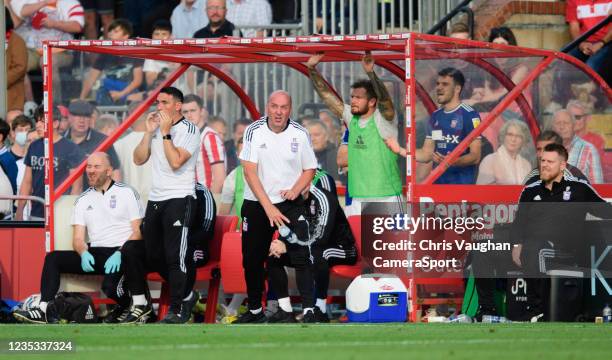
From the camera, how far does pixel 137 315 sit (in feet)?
46.4

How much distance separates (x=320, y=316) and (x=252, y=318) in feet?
1.98

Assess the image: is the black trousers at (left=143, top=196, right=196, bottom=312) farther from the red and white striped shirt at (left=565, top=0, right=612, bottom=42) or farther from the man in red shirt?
the red and white striped shirt at (left=565, top=0, right=612, bottom=42)

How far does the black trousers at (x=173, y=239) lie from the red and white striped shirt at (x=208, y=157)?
6.82ft

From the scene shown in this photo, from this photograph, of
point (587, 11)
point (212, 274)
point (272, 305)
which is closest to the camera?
point (272, 305)

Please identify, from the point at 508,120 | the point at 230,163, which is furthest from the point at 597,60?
the point at 230,163

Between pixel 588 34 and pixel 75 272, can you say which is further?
pixel 588 34

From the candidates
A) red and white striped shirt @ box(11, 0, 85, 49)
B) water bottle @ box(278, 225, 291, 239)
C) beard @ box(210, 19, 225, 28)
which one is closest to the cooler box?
water bottle @ box(278, 225, 291, 239)

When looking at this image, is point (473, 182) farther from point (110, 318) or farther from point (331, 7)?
point (331, 7)

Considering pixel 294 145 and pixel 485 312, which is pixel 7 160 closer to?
pixel 294 145

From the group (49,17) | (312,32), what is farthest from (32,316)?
(49,17)

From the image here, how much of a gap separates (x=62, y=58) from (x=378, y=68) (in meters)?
3.11

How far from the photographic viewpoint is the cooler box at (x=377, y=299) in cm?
1359

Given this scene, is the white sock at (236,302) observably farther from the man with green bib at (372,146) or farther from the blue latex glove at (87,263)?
the man with green bib at (372,146)

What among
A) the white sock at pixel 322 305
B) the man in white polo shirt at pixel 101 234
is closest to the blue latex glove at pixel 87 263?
the man in white polo shirt at pixel 101 234
